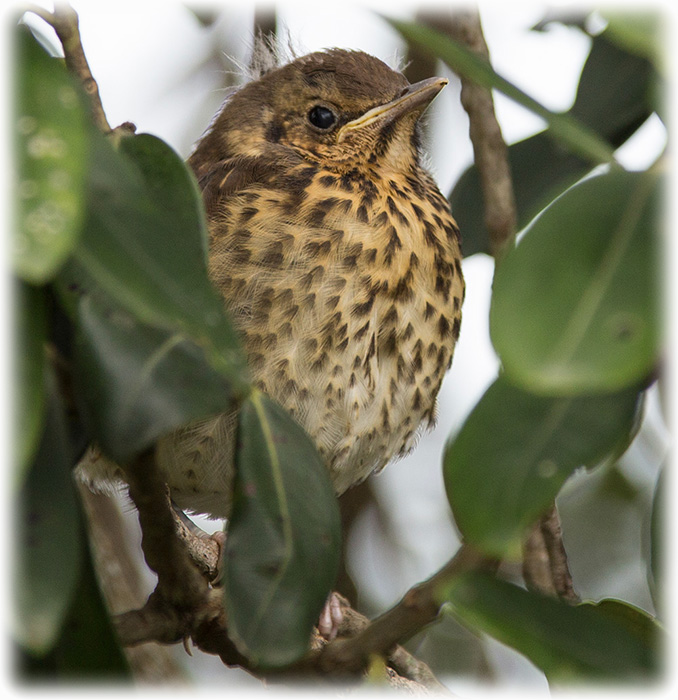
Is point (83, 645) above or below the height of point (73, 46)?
below

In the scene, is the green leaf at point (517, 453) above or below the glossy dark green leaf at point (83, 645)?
above

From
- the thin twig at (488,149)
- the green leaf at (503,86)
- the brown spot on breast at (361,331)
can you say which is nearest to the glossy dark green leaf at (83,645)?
the green leaf at (503,86)

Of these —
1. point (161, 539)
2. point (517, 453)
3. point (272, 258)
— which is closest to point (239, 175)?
point (272, 258)

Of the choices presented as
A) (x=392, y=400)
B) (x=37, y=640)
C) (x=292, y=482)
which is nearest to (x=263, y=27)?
(x=392, y=400)

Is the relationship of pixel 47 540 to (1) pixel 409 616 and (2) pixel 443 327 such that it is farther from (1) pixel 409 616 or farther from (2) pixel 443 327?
(2) pixel 443 327

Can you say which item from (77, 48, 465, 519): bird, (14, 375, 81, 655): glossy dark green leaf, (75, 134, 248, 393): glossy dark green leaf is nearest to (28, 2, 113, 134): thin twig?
(75, 134, 248, 393): glossy dark green leaf

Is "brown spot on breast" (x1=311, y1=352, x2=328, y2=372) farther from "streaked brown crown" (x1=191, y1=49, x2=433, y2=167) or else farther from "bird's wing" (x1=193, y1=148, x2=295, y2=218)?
"streaked brown crown" (x1=191, y1=49, x2=433, y2=167)

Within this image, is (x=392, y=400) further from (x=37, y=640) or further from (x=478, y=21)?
(x=37, y=640)

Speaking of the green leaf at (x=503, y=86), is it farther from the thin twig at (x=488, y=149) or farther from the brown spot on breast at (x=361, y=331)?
the brown spot on breast at (x=361, y=331)
